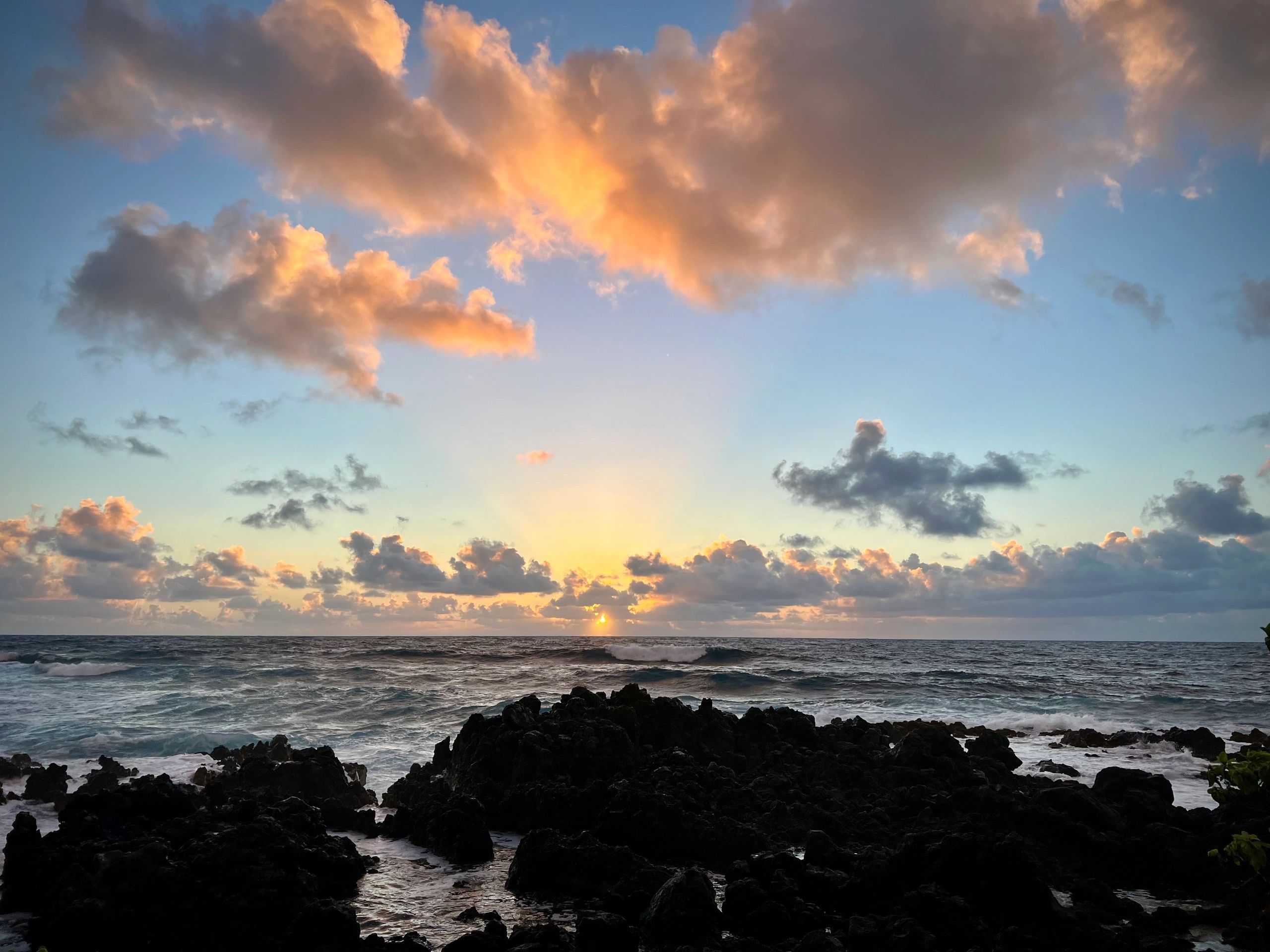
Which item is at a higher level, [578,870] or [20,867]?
[20,867]

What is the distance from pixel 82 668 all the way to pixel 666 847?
220 feet

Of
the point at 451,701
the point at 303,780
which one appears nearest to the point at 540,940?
the point at 303,780

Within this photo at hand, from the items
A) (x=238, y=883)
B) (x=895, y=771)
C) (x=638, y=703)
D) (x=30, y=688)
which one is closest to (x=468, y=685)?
(x=30, y=688)

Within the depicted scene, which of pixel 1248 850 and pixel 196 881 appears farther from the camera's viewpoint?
pixel 196 881

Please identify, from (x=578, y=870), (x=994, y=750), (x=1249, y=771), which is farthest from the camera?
(x=994, y=750)

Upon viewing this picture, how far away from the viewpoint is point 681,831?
39.5ft

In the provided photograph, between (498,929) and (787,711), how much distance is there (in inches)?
537

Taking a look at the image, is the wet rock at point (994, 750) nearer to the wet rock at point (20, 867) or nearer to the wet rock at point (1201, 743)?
the wet rock at point (1201, 743)

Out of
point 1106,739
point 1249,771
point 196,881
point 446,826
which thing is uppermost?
point 1249,771

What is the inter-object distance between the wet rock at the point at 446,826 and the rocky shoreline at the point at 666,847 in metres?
0.05

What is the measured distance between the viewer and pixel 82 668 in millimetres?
60750

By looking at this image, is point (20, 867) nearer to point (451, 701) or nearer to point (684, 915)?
Result: point (684, 915)

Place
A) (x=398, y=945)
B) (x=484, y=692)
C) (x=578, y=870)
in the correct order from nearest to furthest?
1. (x=398, y=945)
2. (x=578, y=870)
3. (x=484, y=692)

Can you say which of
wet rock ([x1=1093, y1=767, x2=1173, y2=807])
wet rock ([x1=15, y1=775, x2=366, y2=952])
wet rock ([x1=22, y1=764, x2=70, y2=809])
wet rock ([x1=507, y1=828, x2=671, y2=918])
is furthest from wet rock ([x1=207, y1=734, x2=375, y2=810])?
wet rock ([x1=1093, y1=767, x2=1173, y2=807])
